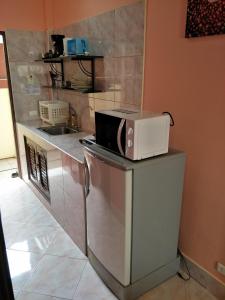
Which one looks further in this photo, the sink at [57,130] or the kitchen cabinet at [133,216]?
the sink at [57,130]

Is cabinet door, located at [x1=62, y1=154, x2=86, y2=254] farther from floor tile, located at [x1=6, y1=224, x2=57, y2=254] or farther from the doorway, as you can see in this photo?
the doorway

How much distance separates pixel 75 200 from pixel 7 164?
2.79 meters

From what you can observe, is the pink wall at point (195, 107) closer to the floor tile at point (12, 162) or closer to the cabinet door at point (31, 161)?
the cabinet door at point (31, 161)

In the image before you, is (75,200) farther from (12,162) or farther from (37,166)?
(12,162)

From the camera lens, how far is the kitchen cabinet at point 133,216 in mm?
1527

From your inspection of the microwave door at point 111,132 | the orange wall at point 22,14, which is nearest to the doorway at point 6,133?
the orange wall at point 22,14

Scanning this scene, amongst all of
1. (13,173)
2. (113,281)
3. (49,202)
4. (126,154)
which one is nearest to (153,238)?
(113,281)

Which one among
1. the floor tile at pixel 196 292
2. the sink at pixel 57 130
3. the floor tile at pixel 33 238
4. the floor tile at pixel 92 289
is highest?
the sink at pixel 57 130

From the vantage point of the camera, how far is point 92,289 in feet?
6.11

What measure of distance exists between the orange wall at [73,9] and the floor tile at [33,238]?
2.30 metres

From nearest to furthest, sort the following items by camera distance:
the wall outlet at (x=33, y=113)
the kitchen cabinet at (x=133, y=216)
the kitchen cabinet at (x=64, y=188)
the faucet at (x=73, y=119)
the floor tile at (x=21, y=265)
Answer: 1. the kitchen cabinet at (x=133, y=216)
2. the floor tile at (x=21, y=265)
3. the kitchen cabinet at (x=64, y=188)
4. the faucet at (x=73, y=119)
5. the wall outlet at (x=33, y=113)

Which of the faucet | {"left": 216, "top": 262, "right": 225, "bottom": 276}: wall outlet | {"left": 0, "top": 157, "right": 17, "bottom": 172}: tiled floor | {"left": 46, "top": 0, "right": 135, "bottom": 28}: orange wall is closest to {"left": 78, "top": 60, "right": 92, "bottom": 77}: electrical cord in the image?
{"left": 46, "top": 0, "right": 135, "bottom": 28}: orange wall

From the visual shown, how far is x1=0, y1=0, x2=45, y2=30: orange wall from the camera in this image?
3.08m

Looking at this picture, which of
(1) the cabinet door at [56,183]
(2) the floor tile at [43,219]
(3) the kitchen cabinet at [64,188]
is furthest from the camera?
(2) the floor tile at [43,219]
